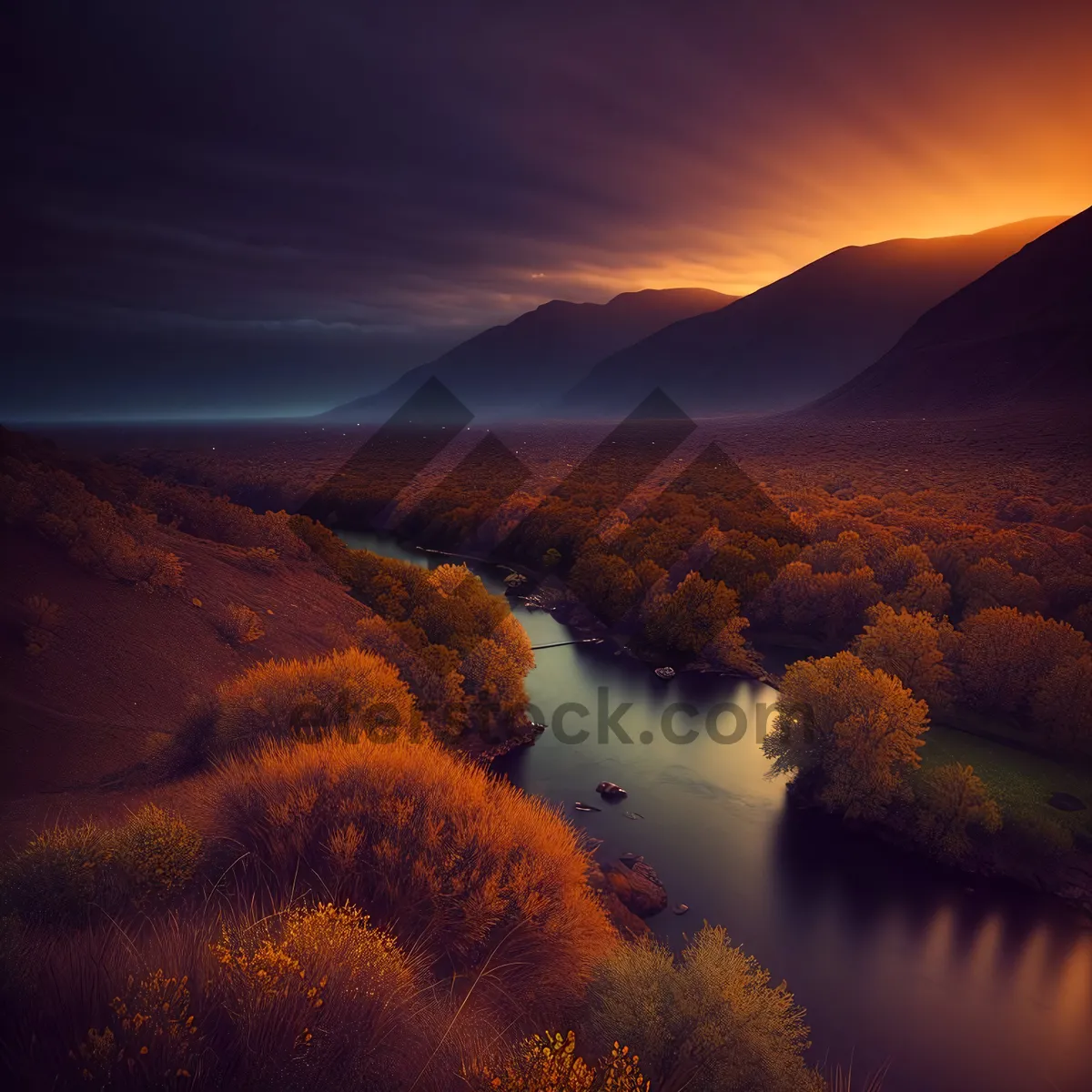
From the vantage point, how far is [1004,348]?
118m

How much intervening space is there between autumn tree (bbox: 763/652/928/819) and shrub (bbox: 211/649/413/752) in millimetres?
15047

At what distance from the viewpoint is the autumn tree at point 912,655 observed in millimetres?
27891

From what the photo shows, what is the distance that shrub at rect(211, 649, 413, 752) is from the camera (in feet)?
45.5

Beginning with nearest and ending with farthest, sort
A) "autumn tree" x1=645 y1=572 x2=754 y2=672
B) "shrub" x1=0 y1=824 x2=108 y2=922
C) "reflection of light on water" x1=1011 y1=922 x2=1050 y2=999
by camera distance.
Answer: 1. "shrub" x1=0 y1=824 x2=108 y2=922
2. "reflection of light on water" x1=1011 y1=922 x2=1050 y2=999
3. "autumn tree" x1=645 y1=572 x2=754 y2=672

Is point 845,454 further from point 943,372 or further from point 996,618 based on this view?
point 996,618

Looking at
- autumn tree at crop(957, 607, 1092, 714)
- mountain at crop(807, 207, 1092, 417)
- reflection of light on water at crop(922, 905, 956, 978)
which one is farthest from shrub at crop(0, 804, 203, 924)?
mountain at crop(807, 207, 1092, 417)

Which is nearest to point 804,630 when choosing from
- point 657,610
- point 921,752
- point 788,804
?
point 657,610

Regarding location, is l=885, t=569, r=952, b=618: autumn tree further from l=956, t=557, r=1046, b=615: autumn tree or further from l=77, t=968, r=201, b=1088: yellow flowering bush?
l=77, t=968, r=201, b=1088: yellow flowering bush

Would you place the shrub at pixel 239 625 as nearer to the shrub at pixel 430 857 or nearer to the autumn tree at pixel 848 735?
the shrub at pixel 430 857

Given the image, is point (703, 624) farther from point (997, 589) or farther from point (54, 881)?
point (54, 881)

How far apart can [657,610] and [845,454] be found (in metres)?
67.5

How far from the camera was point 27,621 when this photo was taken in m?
16.4

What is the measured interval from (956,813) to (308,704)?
799 inches

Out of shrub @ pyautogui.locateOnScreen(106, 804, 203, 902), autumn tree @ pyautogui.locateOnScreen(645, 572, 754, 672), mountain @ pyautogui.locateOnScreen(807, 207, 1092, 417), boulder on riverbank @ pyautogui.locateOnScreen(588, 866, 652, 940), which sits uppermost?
mountain @ pyautogui.locateOnScreen(807, 207, 1092, 417)
